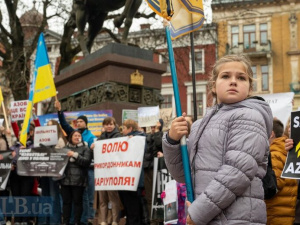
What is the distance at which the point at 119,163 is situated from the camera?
7129mm

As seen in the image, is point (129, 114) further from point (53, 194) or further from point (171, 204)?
point (171, 204)

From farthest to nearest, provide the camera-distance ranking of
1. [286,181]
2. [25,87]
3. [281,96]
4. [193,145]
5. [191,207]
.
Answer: [25,87] < [281,96] < [286,181] < [193,145] < [191,207]

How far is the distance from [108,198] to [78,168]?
0.58 m

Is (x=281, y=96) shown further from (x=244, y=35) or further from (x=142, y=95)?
(x=244, y=35)

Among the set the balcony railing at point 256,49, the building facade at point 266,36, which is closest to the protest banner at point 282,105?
the building facade at point 266,36

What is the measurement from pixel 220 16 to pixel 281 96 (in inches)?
1345

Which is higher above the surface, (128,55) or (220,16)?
(220,16)

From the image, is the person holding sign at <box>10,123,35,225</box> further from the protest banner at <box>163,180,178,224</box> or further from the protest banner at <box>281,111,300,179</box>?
the protest banner at <box>281,111,300,179</box>

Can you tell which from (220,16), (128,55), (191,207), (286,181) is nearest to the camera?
(191,207)

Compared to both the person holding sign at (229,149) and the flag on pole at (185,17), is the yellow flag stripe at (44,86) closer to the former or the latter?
the flag on pole at (185,17)

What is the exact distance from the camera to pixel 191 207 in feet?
8.57

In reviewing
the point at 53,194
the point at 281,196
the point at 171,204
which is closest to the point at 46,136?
the point at 53,194

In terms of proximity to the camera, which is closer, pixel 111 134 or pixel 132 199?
pixel 132 199

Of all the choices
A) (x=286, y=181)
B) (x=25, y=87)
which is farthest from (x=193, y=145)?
(x=25, y=87)
